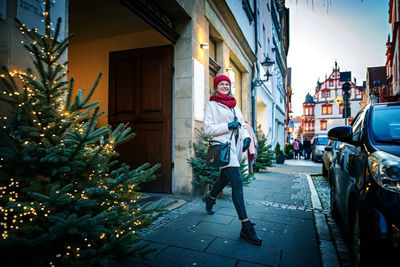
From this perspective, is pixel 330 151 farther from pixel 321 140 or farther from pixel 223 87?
pixel 321 140

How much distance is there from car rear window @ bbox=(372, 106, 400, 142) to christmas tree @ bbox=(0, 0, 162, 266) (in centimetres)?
227

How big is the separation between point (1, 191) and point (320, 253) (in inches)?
113

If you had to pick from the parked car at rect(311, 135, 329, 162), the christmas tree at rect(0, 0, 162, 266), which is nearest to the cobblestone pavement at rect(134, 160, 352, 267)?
the christmas tree at rect(0, 0, 162, 266)

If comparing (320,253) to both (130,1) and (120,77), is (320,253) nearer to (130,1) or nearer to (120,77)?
(130,1)

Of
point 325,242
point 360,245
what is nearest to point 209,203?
point 325,242

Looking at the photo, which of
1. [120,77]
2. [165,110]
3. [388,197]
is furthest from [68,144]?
[120,77]

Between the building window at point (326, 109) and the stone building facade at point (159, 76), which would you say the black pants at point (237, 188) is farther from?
the building window at point (326, 109)

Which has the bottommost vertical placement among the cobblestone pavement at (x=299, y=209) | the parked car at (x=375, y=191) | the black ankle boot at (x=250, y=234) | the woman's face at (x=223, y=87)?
the cobblestone pavement at (x=299, y=209)

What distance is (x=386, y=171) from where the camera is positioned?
178 centimetres

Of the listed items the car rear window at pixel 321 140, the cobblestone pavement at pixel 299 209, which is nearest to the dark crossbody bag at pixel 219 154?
the cobblestone pavement at pixel 299 209

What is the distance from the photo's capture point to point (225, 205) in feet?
14.3

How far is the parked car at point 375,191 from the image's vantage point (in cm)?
164

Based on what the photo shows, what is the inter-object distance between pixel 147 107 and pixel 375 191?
14.2 ft

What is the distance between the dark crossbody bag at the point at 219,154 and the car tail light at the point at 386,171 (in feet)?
4.81
